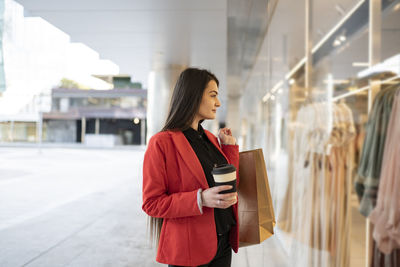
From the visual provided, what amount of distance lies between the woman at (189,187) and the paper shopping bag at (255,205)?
0.17ft

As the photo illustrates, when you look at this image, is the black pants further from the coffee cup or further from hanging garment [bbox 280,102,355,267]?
hanging garment [bbox 280,102,355,267]

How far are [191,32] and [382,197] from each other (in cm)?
276

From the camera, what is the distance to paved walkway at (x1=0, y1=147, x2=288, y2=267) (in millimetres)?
2424

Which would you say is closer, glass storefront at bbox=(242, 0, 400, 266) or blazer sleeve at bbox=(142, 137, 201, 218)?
blazer sleeve at bbox=(142, 137, 201, 218)

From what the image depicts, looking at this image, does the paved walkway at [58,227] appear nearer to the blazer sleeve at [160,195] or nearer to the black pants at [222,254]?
the black pants at [222,254]

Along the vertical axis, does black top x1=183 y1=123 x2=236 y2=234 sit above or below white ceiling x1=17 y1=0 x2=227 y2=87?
below

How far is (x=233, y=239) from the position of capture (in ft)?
3.93

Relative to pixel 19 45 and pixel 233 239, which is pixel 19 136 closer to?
pixel 19 45

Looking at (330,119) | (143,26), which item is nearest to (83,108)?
(143,26)

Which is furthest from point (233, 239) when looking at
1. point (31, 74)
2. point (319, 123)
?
point (31, 74)

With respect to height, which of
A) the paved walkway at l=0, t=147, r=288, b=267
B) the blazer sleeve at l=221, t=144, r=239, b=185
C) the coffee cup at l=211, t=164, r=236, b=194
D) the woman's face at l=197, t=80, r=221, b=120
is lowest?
the paved walkway at l=0, t=147, r=288, b=267

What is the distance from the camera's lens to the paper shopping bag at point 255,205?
3.89ft

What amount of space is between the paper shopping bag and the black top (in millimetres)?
74

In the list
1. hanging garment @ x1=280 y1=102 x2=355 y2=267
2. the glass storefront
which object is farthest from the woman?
hanging garment @ x1=280 y1=102 x2=355 y2=267
